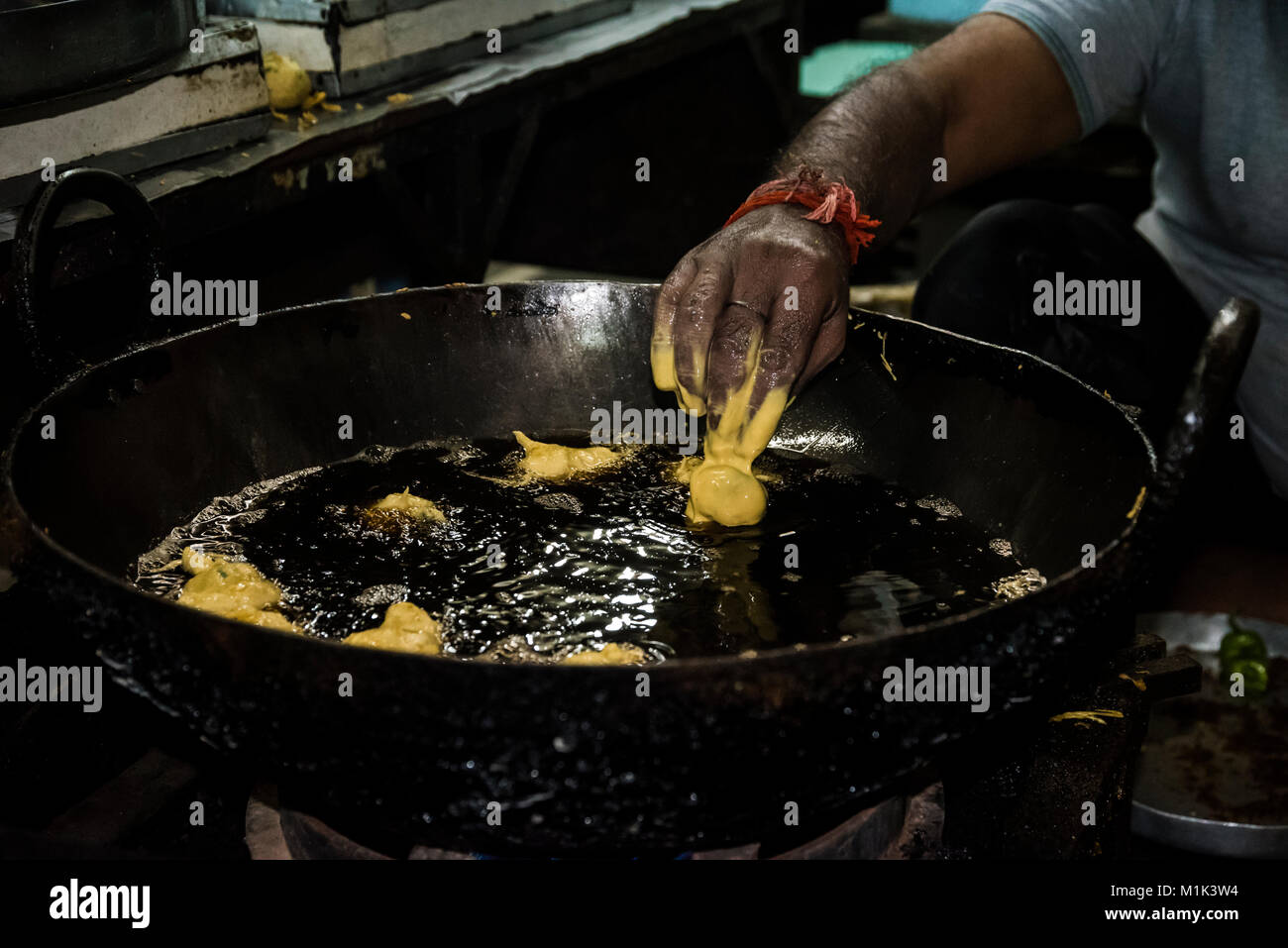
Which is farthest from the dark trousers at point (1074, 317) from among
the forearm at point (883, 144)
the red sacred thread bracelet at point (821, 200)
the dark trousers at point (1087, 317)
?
the red sacred thread bracelet at point (821, 200)

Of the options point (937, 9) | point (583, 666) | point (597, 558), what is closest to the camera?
point (583, 666)

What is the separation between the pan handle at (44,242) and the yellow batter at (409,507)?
46cm

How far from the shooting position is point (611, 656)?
4.19ft

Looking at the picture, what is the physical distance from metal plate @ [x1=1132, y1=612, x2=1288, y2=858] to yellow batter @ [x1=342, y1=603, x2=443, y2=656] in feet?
4.80

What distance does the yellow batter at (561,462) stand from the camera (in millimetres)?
1854

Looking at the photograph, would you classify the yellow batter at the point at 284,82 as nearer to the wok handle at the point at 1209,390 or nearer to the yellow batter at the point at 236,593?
the yellow batter at the point at 236,593

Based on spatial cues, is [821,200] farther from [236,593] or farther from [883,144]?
[236,593]

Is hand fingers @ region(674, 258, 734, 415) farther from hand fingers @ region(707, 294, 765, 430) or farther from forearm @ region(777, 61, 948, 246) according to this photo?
forearm @ region(777, 61, 948, 246)

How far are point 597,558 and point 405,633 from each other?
0.36 meters

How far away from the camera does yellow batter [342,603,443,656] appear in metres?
1.29

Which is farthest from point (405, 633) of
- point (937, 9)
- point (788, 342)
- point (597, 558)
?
point (937, 9)

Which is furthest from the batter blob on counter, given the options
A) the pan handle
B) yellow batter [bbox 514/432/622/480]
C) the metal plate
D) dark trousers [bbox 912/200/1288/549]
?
dark trousers [bbox 912/200/1288/549]
